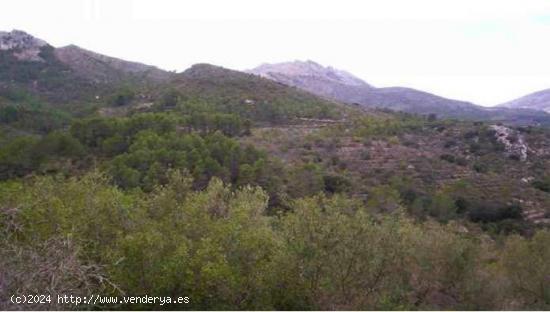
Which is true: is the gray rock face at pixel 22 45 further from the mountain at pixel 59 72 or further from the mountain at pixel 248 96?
the mountain at pixel 248 96

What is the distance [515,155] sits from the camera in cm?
6919

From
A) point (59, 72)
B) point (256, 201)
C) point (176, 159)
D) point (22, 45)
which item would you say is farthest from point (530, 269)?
point (22, 45)

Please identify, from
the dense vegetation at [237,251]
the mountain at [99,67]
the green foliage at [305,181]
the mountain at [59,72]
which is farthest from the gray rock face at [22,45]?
the dense vegetation at [237,251]

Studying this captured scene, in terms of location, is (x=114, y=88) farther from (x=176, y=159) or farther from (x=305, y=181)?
(x=305, y=181)

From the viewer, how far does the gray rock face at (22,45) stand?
5401 inches

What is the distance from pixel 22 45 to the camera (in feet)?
479

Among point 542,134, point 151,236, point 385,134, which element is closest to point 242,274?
point 151,236

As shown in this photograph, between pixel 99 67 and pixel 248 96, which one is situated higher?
pixel 248 96

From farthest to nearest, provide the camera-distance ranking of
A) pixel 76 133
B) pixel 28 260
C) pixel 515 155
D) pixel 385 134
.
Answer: pixel 385 134, pixel 515 155, pixel 76 133, pixel 28 260

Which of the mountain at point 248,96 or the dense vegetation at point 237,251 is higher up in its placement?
the dense vegetation at point 237,251

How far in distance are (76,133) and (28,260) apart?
48.8m

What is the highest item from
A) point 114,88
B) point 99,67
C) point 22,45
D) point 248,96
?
point 22,45

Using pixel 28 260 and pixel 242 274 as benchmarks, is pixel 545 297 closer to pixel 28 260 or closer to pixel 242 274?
pixel 242 274

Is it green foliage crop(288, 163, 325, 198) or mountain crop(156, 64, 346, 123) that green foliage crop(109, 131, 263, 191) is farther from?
mountain crop(156, 64, 346, 123)
